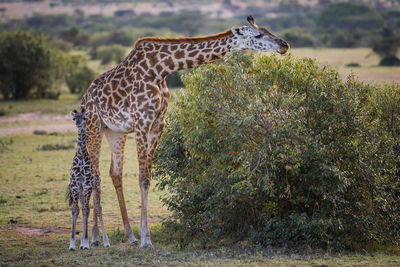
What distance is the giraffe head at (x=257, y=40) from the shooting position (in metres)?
7.90

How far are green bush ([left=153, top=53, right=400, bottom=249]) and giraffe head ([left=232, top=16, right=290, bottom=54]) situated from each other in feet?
0.72

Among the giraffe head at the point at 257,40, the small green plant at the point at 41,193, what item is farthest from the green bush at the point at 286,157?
the small green plant at the point at 41,193

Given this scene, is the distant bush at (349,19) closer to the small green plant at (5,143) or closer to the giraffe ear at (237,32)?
the small green plant at (5,143)

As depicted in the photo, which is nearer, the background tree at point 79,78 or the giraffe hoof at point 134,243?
the giraffe hoof at point 134,243

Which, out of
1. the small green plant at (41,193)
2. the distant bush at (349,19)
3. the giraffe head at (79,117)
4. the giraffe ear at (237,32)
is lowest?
the small green plant at (41,193)

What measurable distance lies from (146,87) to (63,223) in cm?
366

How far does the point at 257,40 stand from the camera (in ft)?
26.2

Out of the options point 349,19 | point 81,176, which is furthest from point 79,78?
point 349,19

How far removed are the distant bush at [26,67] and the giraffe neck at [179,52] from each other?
23.5 metres

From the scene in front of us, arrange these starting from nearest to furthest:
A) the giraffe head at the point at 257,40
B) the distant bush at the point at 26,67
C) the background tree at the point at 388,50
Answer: the giraffe head at the point at 257,40 → the distant bush at the point at 26,67 → the background tree at the point at 388,50

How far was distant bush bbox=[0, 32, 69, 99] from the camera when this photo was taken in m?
30.4

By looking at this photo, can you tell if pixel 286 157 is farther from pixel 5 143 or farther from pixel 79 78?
pixel 79 78

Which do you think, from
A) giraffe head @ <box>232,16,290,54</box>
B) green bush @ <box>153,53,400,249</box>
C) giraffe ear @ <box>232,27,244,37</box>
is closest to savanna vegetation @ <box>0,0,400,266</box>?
green bush @ <box>153,53,400,249</box>

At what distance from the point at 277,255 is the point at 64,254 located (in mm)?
3012
